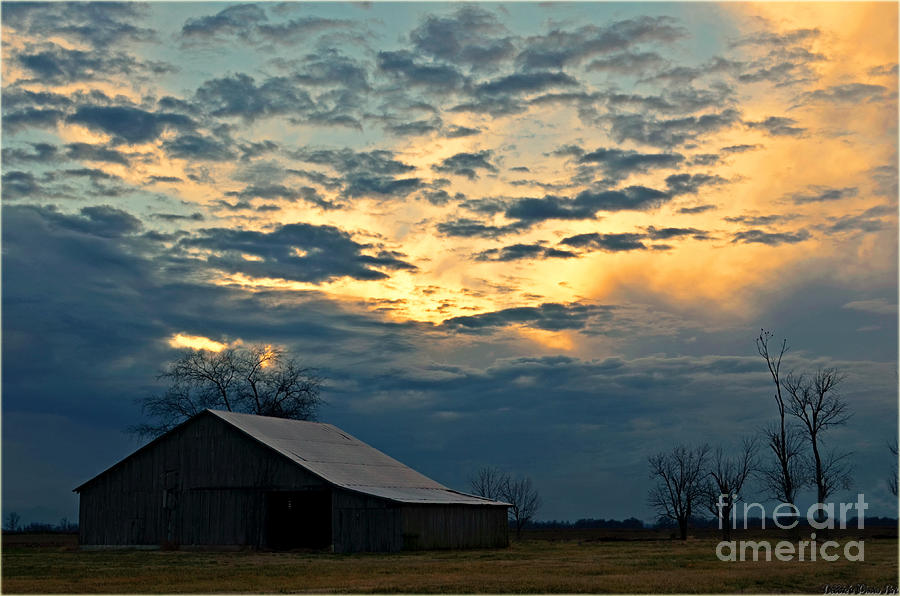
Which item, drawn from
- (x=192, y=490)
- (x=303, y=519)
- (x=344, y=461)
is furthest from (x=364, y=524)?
(x=192, y=490)

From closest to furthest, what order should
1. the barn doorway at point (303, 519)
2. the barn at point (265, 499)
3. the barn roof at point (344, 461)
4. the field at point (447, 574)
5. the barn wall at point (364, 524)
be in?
the field at point (447, 574)
the barn wall at point (364, 524)
the barn at point (265, 499)
the barn roof at point (344, 461)
the barn doorway at point (303, 519)

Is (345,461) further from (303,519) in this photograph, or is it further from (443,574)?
(443,574)

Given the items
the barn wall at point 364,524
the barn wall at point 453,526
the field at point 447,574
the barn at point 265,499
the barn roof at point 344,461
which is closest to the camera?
the field at point 447,574

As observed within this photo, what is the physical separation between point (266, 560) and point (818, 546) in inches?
1159

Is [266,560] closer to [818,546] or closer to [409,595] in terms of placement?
[409,595]

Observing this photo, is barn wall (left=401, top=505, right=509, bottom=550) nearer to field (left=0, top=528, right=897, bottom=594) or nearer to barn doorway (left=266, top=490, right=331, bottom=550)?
field (left=0, top=528, right=897, bottom=594)

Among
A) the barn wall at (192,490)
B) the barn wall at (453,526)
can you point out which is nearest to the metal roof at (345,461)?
the barn wall at (453,526)

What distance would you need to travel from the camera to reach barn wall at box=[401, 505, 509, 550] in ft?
169

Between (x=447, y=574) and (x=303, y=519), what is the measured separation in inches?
1140

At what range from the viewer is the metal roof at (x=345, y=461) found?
54719 mm

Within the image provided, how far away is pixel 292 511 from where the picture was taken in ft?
199

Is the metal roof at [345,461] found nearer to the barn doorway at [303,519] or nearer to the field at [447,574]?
the barn doorway at [303,519]

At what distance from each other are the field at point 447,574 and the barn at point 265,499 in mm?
4547

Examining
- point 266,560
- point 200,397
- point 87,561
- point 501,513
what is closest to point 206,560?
point 266,560
